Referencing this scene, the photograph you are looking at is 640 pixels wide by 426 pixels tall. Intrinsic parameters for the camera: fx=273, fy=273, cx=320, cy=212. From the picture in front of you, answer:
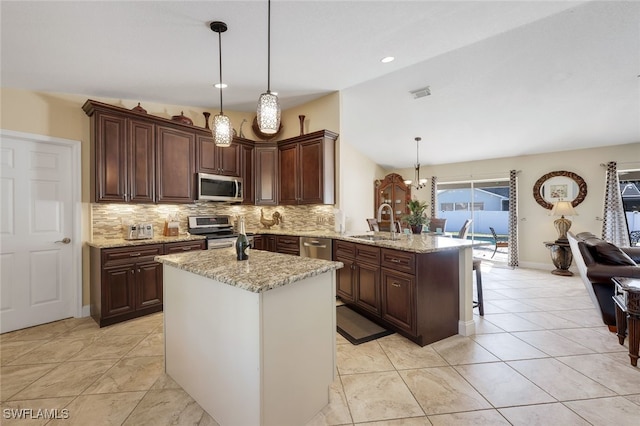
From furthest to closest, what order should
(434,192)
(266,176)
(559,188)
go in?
1. (434,192)
2. (559,188)
3. (266,176)

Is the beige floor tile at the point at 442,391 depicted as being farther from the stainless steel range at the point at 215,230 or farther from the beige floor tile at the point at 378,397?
the stainless steel range at the point at 215,230

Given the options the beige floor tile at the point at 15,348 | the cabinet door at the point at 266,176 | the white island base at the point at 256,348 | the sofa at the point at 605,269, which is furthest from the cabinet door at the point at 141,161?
the sofa at the point at 605,269

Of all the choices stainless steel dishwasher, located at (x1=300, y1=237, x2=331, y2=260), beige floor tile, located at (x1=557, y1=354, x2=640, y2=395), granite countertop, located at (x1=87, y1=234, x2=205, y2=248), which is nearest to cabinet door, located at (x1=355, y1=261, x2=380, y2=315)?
stainless steel dishwasher, located at (x1=300, y1=237, x2=331, y2=260)

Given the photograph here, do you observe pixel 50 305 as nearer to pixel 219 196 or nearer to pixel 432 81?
pixel 219 196

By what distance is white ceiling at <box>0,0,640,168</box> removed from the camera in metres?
2.24

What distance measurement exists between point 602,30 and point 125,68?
500cm

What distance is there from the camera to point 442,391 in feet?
6.40

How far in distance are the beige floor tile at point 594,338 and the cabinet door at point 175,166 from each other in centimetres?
481

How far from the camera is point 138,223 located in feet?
12.2

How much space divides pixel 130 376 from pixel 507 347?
3271 millimetres

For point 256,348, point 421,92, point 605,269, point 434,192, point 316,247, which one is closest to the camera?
point 256,348

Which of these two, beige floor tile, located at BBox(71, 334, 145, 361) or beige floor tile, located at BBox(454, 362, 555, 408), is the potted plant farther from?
beige floor tile, located at BBox(71, 334, 145, 361)

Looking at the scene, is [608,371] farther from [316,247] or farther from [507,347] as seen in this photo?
[316,247]

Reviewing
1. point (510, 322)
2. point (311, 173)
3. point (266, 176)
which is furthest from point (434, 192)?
point (266, 176)
